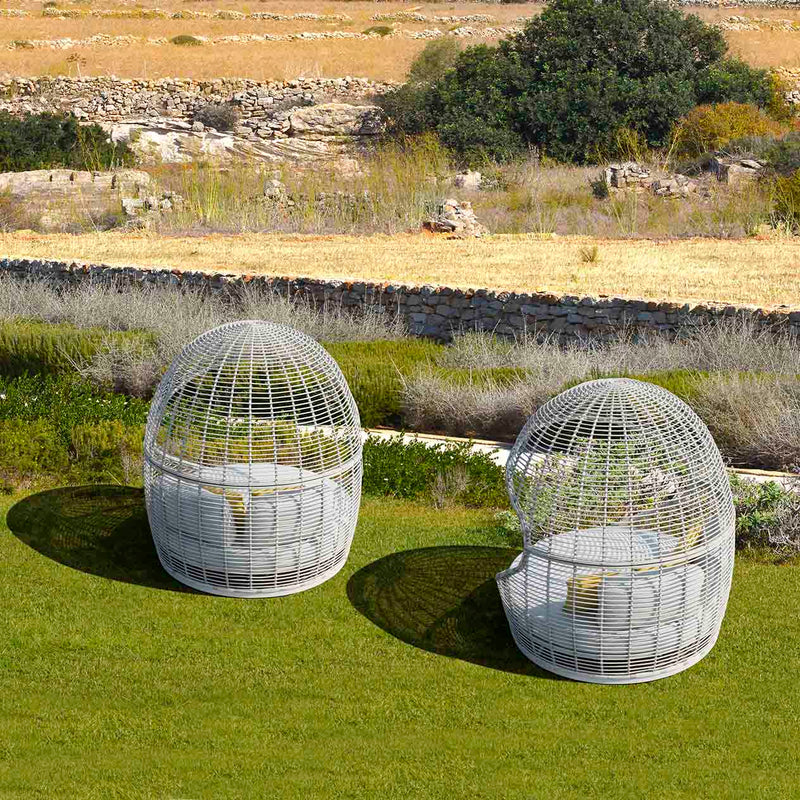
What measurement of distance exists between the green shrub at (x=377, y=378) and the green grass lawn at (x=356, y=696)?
2.49m

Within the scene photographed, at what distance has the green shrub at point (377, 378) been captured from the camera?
881 cm

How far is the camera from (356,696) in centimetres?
499

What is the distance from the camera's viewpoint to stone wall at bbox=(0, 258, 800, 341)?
1070 centimetres

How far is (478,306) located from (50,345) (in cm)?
454

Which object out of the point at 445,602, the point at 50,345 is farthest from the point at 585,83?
the point at 445,602

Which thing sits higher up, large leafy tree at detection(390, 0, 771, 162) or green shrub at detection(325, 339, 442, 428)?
large leafy tree at detection(390, 0, 771, 162)

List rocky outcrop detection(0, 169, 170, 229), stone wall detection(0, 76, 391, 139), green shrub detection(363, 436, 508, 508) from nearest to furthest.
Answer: green shrub detection(363, 436, 508, 508) → rocky outcrop detection(0, 169, 170, 229) → stone wall detection(0, 76, 391, 139)

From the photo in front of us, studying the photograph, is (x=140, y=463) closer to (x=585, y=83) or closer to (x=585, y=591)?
(x=585, y=591)

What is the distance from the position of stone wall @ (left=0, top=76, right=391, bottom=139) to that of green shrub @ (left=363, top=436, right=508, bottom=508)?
89.2 feet

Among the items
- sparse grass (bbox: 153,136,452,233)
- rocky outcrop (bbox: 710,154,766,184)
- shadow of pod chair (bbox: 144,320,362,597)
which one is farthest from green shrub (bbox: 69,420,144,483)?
rocky outcrop (bbox: 710,154,766,184)

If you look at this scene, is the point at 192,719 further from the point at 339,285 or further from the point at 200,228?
the point at 200,228

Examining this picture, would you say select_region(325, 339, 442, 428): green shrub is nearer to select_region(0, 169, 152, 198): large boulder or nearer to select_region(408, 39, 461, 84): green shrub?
select_region(0, 169, 152, 198): large boulder

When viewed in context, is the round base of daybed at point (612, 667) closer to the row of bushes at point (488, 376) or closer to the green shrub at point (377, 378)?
the row of bushes at point (488, 376)

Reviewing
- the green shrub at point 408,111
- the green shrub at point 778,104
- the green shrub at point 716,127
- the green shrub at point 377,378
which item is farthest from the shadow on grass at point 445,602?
the green shrub at point 778,104
